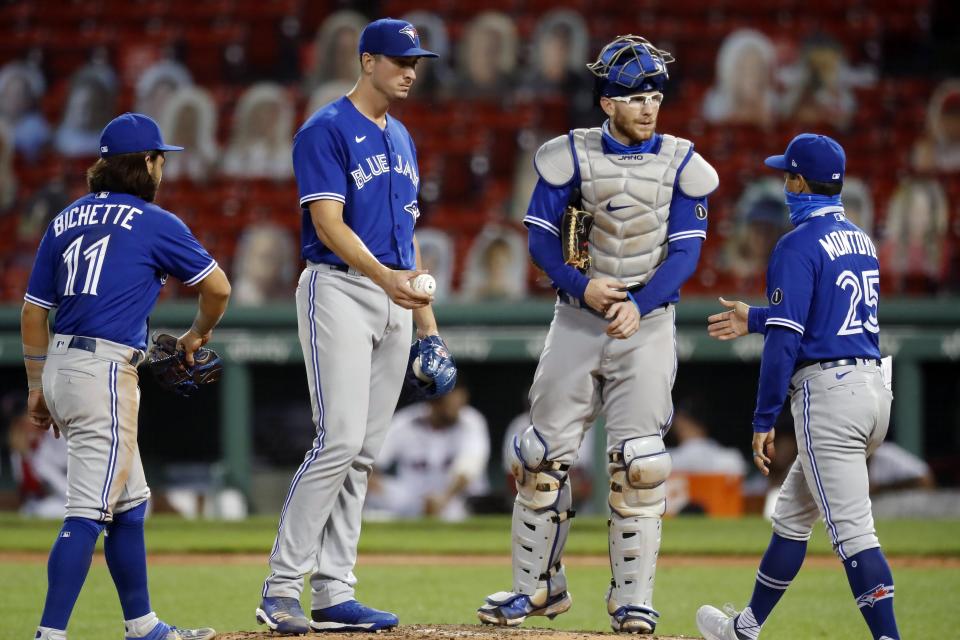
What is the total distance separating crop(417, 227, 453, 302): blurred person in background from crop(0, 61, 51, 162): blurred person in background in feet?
14.1

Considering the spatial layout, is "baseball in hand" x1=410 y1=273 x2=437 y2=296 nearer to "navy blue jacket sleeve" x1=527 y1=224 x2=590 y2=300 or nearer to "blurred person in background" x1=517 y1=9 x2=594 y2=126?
"navy blue jacket sleeve" x1=527 y1=224 x2=590 y2=300

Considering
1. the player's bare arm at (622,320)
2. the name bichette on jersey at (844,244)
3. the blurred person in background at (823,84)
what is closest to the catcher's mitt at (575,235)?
the player's bare arm at (622,320)

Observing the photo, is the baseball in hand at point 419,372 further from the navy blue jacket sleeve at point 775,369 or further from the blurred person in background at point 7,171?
the blurred person in background at point 7,171

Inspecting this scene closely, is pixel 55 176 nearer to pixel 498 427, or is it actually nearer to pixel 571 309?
pixel 498 427

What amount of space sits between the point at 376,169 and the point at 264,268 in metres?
7.81

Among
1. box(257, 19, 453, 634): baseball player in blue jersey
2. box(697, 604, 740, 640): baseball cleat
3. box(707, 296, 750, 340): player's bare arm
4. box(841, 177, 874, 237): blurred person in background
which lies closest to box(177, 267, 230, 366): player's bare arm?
box(257, 19, 453, 634): baseball player in blue jersey

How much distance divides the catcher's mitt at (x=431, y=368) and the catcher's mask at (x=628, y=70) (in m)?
0.99

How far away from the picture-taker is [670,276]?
4418mm

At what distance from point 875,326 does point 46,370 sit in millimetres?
2604

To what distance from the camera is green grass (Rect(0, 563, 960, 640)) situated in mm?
5566

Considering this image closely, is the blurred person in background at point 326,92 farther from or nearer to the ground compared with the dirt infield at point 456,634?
farther from the ground

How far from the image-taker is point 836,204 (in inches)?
174

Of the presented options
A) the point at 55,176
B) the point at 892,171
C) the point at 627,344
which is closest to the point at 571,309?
the point at 627,344

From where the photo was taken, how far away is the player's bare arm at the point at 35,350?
425cm
